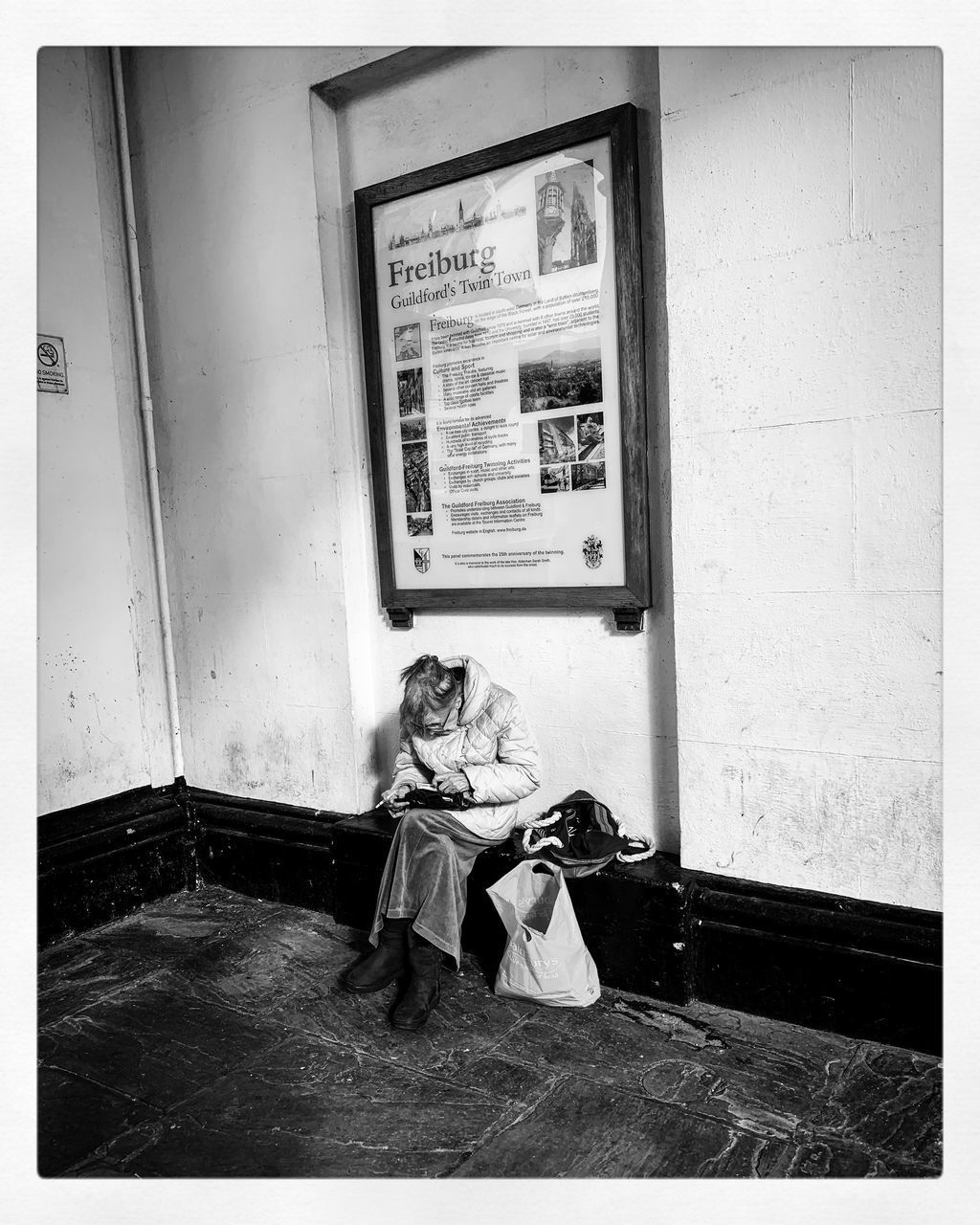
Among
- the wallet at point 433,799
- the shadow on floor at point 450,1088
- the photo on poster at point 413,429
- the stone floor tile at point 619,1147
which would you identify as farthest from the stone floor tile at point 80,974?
the photo on poster at point 413,429

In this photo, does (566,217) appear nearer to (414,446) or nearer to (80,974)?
(414,446)

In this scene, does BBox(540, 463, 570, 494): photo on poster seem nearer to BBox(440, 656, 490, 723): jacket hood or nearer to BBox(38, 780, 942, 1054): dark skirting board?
BBox(440, 656, 490, 723): jacket hood

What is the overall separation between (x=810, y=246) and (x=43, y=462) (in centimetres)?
337

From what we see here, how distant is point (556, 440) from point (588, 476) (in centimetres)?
19

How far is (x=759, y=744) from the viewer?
2.94 metres

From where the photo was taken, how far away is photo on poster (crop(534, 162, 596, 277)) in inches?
127

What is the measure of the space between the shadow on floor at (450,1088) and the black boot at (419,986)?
0.05 m

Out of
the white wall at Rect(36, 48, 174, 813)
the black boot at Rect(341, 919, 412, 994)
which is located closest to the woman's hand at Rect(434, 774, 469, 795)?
the black boot at Rect(341, 919, 412, 994)

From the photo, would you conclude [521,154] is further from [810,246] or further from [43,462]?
[43,462]

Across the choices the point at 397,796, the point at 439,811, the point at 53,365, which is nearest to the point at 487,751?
the point at 439,811

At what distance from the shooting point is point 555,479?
3.41 m

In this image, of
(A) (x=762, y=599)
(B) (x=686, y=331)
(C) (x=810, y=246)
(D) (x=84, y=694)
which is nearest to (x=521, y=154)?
(B) (x=686, y=331)
